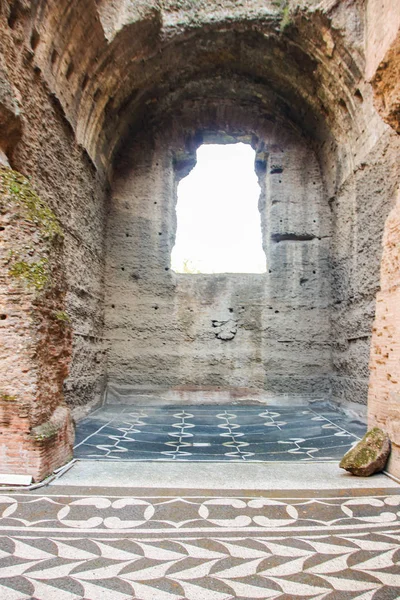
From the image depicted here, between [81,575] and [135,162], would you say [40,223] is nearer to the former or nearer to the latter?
[81,575]

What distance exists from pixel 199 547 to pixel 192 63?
6792 millimetres

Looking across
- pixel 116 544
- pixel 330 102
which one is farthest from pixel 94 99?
pixel 116 544

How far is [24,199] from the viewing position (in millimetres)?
2939

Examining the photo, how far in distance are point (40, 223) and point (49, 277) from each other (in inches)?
15.2

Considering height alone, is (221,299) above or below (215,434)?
above

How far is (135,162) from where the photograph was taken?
24.6 feet

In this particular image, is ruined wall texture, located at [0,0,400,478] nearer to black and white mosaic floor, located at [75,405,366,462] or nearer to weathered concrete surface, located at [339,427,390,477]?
black and white mosaic floor, located at [75,405,366,462]

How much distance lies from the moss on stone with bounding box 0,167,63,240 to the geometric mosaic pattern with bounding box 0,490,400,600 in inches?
70.3

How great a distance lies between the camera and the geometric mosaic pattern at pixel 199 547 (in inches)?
64.4

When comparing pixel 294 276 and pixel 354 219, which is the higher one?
pixel 354 219

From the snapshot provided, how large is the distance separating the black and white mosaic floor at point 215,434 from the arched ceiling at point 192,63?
3.75 meters

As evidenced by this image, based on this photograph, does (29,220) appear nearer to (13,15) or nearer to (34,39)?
(13,15)

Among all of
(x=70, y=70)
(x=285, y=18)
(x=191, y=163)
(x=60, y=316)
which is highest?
(x=285, y=18)

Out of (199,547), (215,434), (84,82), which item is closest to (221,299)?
(215,434)
